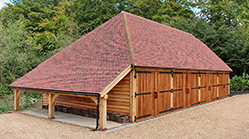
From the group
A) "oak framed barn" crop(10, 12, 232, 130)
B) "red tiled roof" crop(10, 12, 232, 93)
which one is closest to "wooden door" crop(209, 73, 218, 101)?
"oak framed barn" crop(10, 12, 232, 130)

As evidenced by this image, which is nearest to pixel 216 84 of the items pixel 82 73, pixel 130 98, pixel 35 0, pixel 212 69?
pixel 212 69

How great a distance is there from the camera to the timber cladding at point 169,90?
9.78m

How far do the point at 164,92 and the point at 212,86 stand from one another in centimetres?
696

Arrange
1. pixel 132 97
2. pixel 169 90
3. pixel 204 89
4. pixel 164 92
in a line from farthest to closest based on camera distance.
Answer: pixel 204 89
pixel 169 90
pixel 164 92
pixel 132 97

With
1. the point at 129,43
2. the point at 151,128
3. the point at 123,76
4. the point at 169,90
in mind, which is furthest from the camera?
the point at 169,90

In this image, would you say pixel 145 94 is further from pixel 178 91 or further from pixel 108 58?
pixel 178 91

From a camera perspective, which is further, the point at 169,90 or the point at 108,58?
the point at 169,90

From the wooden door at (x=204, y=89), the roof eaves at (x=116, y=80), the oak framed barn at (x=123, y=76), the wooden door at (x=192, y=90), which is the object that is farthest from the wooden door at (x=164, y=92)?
the wooden door at (x=204, y=89)

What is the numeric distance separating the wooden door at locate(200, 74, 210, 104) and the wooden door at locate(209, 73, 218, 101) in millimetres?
586

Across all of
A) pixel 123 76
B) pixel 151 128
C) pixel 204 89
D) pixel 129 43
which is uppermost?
pixel 129 43

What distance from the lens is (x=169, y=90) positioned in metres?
11.5

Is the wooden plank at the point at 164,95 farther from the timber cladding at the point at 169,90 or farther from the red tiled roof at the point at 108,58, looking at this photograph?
the red tiled roof at the point at 108,58

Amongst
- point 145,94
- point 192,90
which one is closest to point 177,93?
point 192,90

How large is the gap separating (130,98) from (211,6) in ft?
87.7
